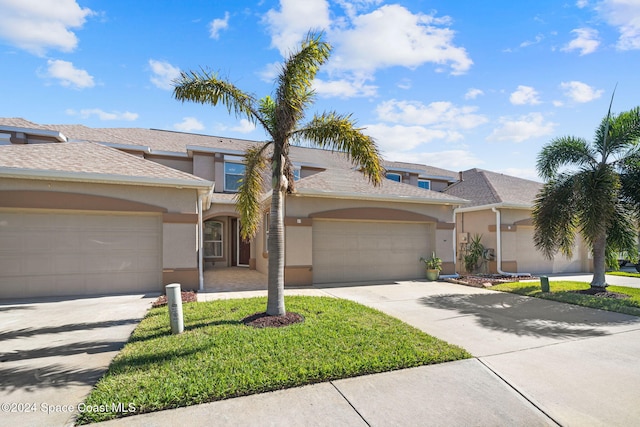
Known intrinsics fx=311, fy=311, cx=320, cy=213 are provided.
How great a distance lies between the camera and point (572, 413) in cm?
361

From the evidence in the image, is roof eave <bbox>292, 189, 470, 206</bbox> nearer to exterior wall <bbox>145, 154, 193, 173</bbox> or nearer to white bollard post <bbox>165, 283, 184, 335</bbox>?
white bollard post <bbox>165, 283, 184, 335</bbox>

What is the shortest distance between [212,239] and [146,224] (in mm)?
8410

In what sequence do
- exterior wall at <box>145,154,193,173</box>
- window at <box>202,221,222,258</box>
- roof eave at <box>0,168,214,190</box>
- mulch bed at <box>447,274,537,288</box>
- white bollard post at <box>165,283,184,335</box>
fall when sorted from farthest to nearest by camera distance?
window at <box>202,221,222,258</box> → exterior wall at <box>145,154,193,173</box> → mulch bed at <box>447,274,537,288</box> → roof eave at <box>0,168,214,190</box> → white bollard post at <box>165,283,184,335</box>

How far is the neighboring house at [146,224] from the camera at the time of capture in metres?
9.06

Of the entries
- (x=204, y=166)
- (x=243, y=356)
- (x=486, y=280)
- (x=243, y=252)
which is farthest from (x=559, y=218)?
(x=204, y=166)

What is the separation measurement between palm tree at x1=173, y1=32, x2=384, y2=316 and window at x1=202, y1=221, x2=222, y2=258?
41.2 feet

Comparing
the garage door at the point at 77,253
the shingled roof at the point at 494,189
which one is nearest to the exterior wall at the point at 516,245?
the shingled roof at the point at 494,189

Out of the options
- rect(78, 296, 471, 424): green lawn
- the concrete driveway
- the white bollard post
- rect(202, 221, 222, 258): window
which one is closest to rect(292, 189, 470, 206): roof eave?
rect(78, 296, 471, 424): green lawn

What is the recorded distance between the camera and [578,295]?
10070mm

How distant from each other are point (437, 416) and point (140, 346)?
462 cm

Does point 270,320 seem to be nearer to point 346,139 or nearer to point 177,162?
point 346,139

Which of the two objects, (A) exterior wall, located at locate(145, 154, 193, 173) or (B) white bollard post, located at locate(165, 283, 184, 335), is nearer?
(B) white bollard post, located at locate(165, 283, 184, 335)

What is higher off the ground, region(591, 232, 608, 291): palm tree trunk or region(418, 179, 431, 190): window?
region(418, 179, 431, 190): window

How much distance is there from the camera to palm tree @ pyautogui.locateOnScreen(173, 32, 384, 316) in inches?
262
